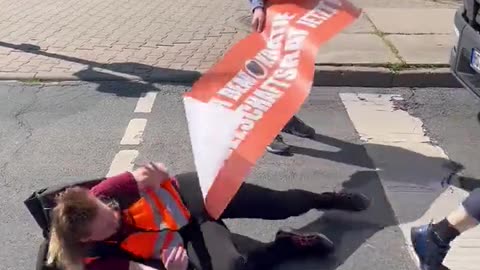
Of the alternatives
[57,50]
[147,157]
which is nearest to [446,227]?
[147,157]

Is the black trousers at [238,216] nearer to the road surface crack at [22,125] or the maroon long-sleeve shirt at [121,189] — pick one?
the maroon long-sleeve shirt at [121,189]

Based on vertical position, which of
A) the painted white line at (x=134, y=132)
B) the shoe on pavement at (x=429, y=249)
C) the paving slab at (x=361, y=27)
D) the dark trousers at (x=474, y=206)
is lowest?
the paving slab at (x=361, y=27)

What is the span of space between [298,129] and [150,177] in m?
2.11

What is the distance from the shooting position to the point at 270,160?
5.11m

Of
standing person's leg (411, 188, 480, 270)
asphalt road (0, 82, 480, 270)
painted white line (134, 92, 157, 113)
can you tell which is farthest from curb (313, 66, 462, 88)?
standing person's leg (411, 188, 480, 270)

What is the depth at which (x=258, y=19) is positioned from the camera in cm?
440

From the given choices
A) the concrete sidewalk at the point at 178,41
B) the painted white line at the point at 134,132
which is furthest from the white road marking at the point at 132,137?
the concrete sidewalk at the point at 178,41

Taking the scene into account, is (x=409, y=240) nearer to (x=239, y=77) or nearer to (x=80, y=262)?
(x=239, y=77)

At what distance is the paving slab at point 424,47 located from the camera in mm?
6945

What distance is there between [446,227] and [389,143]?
174cm

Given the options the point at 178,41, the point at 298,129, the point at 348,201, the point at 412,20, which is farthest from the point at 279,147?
the point at 412,20

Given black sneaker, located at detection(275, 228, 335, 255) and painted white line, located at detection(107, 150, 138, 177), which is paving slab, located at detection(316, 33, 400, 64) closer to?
painted white line, located at detection(107, 150, 138, 177)

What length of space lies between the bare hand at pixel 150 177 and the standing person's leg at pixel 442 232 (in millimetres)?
1356

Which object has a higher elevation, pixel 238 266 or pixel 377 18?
pixel 238 266
